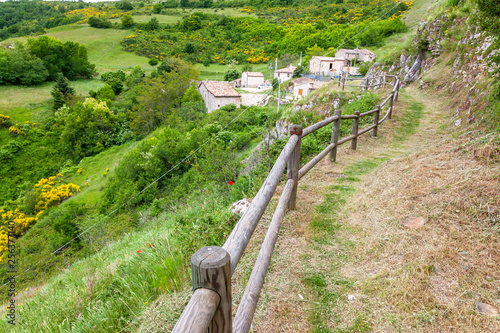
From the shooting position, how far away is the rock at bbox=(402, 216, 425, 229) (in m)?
3.21

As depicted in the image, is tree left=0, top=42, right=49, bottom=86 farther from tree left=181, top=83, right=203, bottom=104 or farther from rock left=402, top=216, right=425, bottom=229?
rock left=402, top=216, right=425, bottom=229

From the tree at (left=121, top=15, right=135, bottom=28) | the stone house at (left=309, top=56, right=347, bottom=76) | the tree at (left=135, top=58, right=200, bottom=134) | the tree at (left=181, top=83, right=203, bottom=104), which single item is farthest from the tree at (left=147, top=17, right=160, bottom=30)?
the stone house at (left=309, top=56, right=347, bottom=76)

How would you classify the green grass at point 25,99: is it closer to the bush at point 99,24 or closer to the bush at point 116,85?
the bush at point 116,85

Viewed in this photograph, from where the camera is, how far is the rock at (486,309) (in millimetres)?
2002

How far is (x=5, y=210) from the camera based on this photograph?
25.7 metres

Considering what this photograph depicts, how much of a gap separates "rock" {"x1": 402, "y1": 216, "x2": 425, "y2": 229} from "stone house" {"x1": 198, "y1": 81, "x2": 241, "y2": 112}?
3559cm

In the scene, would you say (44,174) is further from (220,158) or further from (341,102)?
(341,102)

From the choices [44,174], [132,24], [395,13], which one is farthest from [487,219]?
[132,24]

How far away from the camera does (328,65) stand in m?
49.1

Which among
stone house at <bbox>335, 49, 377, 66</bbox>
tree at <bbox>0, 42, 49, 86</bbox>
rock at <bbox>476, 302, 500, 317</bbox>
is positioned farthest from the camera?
stone house at <bbox>335, 49, 377, 66</bbox>

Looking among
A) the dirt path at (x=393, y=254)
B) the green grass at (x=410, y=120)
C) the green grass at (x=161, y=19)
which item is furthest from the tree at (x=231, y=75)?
the green grass at (x=161, y=19)

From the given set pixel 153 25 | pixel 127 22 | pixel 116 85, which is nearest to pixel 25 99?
pixel 116 85

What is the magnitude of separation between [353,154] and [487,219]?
3.98m

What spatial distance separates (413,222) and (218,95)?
118ft
